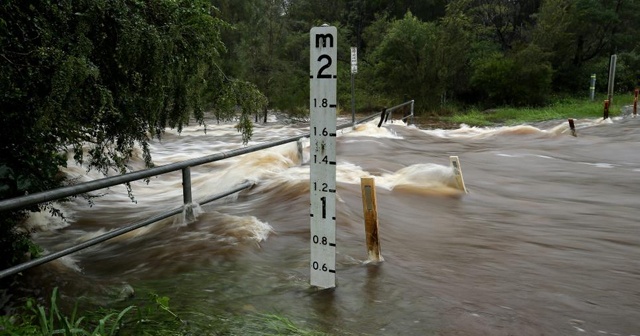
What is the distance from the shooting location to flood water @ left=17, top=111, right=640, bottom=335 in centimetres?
393

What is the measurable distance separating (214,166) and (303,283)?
29.3 feet

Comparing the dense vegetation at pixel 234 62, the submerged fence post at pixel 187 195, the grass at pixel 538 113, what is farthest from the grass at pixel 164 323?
the grass at pixel 538 113

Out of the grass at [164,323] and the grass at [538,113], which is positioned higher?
the grass at [538,113]

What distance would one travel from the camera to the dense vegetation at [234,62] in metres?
4.38

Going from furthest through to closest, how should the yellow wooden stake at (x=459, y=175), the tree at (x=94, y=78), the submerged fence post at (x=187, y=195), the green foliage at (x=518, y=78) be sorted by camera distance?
1. the green foliage at (x=518, y=78)
2. the yellow wooden stake at (x=459, y=175)
3. the submerged fence post at (x=187, y=195)
4. the tree at (x=94, y=78)

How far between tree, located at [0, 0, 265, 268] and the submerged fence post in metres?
0.70

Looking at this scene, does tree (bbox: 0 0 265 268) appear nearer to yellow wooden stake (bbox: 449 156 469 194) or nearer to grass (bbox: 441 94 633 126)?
yellow wooden stake (bbox: 449 156 469 194)

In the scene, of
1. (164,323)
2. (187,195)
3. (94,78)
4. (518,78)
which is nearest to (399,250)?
(187,195)

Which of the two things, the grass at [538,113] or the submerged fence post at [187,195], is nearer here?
the submerged fence post at [187,195]

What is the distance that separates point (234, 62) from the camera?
30.2 meters

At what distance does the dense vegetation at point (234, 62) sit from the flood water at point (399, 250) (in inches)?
41.8

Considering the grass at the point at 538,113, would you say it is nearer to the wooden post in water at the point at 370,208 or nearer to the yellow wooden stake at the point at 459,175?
the yellow wooden stake at the point at 459,175

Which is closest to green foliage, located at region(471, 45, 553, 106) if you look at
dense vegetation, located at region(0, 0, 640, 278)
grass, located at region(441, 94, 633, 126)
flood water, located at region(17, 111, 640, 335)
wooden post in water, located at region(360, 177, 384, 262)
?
dense vegetation, located at region(0, 0, 640, 278)

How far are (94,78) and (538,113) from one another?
2820 centimetres
